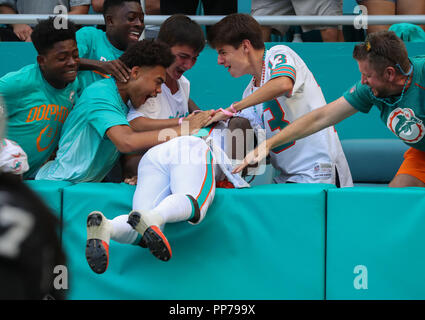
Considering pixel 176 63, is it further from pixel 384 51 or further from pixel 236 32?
pixel 384 51

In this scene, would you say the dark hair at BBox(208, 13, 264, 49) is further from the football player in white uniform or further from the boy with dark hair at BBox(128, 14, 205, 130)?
the football player in white uniform

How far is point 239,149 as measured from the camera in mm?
2539

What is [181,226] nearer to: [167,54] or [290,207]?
[290,207]

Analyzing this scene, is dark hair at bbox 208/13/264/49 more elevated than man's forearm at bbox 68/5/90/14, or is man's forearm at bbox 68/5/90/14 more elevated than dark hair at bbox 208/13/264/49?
man's forearm at bbox 68/5/90/14

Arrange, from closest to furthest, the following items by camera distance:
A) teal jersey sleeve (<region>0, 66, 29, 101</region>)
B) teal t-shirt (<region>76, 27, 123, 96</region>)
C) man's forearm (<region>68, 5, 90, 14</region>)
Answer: teal jersey sleeve (<region>0, 66, 29, 101</region>) → teal t-shirt (<region>76, 27, 123, 96</region>) → man's forearm (<region>68, 5, 90, 14</region>)

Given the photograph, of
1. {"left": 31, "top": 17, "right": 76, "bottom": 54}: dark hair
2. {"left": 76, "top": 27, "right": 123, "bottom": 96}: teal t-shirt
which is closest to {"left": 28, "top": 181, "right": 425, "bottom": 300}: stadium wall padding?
{"left": 31, "top": 17, "right": 76, "bottom": 54}: dark hair

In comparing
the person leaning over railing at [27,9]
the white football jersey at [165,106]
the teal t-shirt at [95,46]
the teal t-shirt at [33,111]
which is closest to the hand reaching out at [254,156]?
the white football jersey at [165,106]

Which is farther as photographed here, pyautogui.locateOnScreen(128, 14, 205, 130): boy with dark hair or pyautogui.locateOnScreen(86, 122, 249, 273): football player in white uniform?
pyautogui.locateOnScreen(128, 14, 205, 130): boy with dark hair

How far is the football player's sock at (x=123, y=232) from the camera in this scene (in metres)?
1.98

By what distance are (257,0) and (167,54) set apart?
5.67 feet

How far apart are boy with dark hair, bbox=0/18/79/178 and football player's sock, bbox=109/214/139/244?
882mm

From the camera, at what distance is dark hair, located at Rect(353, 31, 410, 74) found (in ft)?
7.36

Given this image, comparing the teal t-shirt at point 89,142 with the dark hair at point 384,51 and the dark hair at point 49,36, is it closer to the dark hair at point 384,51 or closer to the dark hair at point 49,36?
the dark hair at point 49,36
